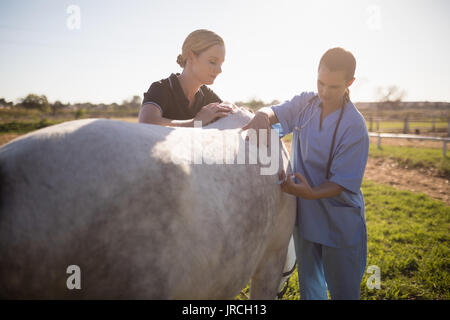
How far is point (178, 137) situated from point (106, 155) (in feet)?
1.22

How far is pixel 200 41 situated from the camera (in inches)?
81.7

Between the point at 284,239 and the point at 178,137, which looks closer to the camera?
the point at 178,137

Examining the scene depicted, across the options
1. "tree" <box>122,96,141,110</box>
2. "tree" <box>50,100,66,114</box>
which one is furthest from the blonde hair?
"tree" <box>122,96,141,110</box>

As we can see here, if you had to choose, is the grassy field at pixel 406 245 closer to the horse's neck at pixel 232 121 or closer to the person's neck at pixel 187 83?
Answer: the horse's neck at pixel 232 121

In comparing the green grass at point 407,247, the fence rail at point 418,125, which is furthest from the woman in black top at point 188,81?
the fence rail at point 418,125

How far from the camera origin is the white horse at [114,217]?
82cm

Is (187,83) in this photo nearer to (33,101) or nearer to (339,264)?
(339,264)

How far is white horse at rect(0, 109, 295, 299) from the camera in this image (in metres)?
0.82

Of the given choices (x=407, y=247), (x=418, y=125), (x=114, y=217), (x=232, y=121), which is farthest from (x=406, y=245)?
(x=418, y=125)

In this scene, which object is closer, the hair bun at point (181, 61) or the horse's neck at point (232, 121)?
the horse's neck at point (232, 121)

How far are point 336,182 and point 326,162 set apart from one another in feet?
0.67
